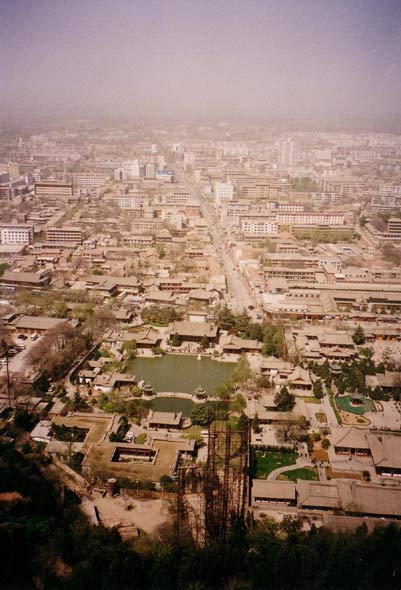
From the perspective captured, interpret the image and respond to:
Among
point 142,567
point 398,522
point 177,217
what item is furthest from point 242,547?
point 177,217

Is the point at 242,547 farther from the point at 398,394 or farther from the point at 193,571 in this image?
the point at 398,394

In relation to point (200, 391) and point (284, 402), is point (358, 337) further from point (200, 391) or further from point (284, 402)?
point (200, 391)

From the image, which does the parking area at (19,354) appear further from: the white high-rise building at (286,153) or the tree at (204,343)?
the white high-rise building at (286,153)

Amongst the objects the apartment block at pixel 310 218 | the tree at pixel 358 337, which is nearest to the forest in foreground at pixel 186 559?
the tree at pixel 358 337

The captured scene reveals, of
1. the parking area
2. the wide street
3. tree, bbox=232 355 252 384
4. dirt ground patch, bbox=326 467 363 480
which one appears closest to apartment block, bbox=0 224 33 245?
the wide street

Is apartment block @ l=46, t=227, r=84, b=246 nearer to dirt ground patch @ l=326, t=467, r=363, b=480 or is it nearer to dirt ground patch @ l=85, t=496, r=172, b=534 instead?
dirt ground patch @ l=85, t=496, r=172, b=534
